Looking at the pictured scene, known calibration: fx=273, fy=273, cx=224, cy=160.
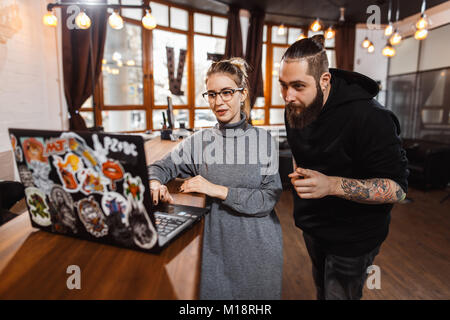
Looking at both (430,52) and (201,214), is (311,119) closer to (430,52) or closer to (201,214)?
(201,214)

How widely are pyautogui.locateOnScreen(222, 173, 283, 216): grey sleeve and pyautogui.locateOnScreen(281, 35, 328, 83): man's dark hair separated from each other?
0.50 meters

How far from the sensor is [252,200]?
1.06 metres

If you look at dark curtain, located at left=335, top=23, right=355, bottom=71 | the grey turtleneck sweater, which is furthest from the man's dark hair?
dark curtain, located at left=335, top=23, right=355, bottom=71

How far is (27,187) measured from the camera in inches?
30.4

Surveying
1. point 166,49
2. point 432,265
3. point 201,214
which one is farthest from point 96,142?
point 166,49

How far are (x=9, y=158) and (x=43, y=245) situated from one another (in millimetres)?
2562

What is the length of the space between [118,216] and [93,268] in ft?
0.45

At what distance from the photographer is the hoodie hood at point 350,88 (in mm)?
1126

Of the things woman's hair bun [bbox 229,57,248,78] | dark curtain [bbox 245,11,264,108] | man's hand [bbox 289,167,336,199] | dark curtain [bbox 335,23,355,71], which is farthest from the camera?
dark curtain [bbox 335,23,355,71]

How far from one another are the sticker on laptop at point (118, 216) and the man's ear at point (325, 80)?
36.0 inches

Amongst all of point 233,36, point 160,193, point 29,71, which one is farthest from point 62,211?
point 233,36

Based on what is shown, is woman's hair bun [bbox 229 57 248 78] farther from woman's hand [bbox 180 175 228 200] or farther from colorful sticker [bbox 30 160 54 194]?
colorful sticker [bbox 30 160 54 194]

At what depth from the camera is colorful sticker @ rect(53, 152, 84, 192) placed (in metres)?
0.67

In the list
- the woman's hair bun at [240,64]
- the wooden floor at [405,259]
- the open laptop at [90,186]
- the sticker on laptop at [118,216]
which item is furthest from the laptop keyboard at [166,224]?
the wooden floor at [405,259]
